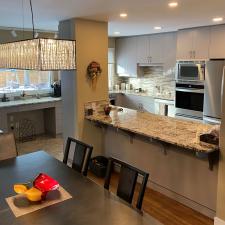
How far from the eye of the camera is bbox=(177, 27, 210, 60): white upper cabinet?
4.73 m

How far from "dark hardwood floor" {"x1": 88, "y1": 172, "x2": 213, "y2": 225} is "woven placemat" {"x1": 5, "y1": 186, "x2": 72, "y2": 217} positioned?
1337 mm

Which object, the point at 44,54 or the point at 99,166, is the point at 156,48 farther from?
the point at 44,54

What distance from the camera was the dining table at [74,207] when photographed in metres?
1.69

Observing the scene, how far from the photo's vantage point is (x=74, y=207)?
186cm

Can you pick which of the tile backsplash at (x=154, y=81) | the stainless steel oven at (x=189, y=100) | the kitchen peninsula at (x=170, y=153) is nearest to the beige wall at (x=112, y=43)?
the tile backsplash at (x=154, y=81)

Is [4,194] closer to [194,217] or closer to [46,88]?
[194,217]

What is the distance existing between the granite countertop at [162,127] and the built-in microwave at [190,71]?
59.2 inches

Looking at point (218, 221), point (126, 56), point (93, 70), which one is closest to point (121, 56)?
point (126, 56)

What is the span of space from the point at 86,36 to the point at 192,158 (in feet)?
7.79

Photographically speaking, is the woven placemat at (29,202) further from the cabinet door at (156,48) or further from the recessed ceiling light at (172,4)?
the cabinet door at (156,48)

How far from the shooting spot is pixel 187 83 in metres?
5.04

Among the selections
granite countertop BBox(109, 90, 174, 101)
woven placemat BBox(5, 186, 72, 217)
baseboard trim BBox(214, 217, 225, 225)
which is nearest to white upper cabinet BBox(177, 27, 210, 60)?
granite countertop BBox(109, 90, 174, 101)

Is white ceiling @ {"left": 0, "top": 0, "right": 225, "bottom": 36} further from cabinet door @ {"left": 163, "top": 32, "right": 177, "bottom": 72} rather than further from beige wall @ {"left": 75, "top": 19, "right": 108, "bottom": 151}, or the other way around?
cabinet door @ {"left": 163, "top": 32, "right": 177, "bottom": 72}

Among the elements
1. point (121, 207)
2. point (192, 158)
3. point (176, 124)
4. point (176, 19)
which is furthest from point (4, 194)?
point (176, 19)
